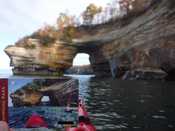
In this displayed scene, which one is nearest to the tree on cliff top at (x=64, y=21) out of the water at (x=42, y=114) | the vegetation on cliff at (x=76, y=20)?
the vegetation on cliff at (x=76, y=20)

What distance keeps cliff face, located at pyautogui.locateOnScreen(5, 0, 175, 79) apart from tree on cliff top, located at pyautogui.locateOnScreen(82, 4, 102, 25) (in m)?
6.73

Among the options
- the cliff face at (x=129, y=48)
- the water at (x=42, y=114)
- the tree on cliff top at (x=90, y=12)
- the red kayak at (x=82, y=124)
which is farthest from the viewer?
the tree on cliff top at (x=90, y=12)

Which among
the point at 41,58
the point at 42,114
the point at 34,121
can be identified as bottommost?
the point at 34,121

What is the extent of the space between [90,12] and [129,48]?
57.2 meters

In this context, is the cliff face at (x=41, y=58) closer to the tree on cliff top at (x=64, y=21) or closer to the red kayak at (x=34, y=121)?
the tree on cliff top at (x=64, y=21)

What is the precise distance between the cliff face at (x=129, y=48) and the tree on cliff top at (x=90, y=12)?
673 centimetres

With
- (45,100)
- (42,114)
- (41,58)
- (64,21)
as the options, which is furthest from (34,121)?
(64,21)

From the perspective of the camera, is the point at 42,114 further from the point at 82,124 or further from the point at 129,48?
the point at 129,48

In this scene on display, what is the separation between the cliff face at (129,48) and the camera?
7819 centimetres

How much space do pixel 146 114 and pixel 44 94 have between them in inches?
623

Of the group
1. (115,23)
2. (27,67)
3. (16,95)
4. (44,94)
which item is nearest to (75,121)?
(44,94)

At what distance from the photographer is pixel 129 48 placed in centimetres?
9319

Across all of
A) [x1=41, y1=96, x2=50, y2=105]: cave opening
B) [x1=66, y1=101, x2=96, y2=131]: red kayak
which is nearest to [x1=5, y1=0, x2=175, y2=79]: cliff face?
[x1=66, y1=101, x2=96, y2=131]: red kayak

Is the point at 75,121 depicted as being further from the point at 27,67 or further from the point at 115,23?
the point at 115,23
